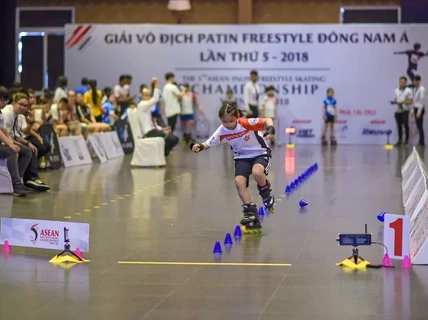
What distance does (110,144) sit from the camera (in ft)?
84.3

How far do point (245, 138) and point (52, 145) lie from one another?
979 cm

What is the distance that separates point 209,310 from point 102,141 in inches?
686

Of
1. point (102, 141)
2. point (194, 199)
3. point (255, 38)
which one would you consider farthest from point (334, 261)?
point (255, 38)

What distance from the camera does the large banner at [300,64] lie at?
33.1 metres

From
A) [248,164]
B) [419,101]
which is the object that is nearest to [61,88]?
[419,101]

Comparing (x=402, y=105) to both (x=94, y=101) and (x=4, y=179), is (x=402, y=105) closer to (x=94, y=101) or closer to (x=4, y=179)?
(x=94, y=101)

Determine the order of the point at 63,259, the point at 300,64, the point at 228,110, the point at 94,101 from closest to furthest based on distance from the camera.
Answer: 1. the point at 63,259
2. the point at 228,110
3. the point at 94,101
4. the point at 300,64

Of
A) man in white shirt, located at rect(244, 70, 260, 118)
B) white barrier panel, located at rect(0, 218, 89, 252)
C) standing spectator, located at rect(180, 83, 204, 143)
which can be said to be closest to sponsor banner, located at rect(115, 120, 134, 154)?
standing spectator, located at rect(180, 83, 204, 143)

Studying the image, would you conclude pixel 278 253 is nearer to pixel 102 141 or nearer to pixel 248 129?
pixel 248 129

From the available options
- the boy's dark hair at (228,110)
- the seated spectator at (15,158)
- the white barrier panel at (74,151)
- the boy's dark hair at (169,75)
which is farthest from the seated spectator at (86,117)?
the boy's dark hair at (228,110)

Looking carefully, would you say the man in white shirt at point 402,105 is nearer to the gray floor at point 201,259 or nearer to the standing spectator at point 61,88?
the standing spectator at point 61,88

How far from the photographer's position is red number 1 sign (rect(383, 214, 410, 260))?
960 centimetres

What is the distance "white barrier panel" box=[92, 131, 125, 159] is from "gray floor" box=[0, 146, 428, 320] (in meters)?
5.56

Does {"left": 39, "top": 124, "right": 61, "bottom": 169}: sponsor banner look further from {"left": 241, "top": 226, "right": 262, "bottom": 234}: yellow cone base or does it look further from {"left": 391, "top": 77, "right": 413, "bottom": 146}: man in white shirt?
{"left": 391, "top": 77, "right": 413, "bottom": 146}: man in white shirt
